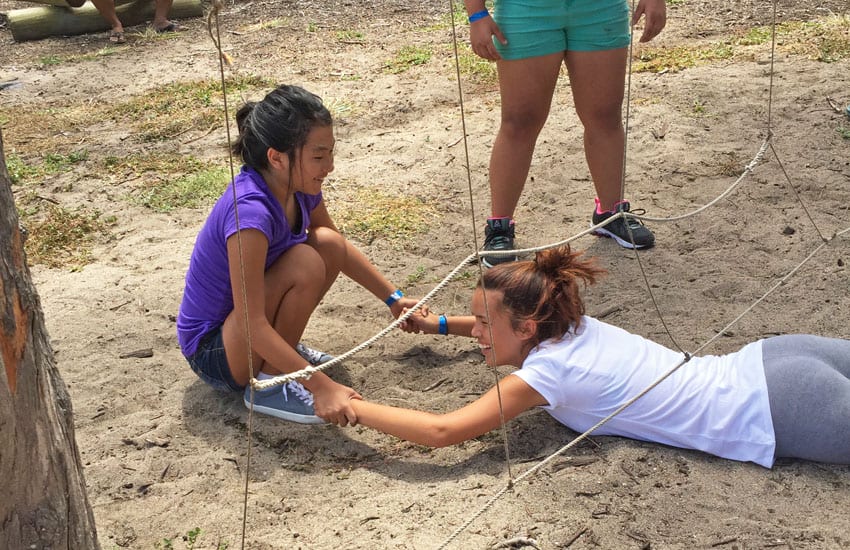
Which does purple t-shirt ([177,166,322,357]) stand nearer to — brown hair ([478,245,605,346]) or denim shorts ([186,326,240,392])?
denim shorts ([186,326,240,392])

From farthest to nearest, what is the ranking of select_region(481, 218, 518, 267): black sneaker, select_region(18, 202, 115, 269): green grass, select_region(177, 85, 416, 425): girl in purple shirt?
select_region(18, 202, 115, 269): green grass < select_region(481, 218, 518, 267): black sneaker < select_region(177, 85, 416, 425): girl in purple shirt

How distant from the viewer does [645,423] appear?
7.28 feet

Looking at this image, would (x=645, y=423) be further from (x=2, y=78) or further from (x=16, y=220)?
(x=2, y=78)

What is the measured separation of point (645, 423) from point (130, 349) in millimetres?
1695

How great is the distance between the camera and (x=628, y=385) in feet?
7.27

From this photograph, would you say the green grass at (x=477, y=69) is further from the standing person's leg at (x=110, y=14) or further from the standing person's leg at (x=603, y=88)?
the standing person's leg at (x=110, y=14)

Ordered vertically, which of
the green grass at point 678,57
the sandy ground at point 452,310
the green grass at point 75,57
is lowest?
the sandy ground at point 452,310

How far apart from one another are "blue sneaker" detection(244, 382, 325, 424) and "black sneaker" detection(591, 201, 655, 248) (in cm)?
145

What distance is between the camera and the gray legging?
80.8 inches

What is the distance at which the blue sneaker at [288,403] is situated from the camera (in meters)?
2.51

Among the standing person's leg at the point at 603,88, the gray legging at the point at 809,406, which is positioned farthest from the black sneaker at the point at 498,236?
the gray legging at the point at 809,406

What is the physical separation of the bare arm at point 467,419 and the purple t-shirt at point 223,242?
0.60 metres

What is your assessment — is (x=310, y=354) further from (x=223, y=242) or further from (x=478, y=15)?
(x=478, y=15)

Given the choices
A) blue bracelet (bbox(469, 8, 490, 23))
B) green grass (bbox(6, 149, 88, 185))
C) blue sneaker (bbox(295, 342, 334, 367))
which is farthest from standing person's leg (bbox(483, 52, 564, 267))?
green grass (bbox(6, 149, 88, 185))
